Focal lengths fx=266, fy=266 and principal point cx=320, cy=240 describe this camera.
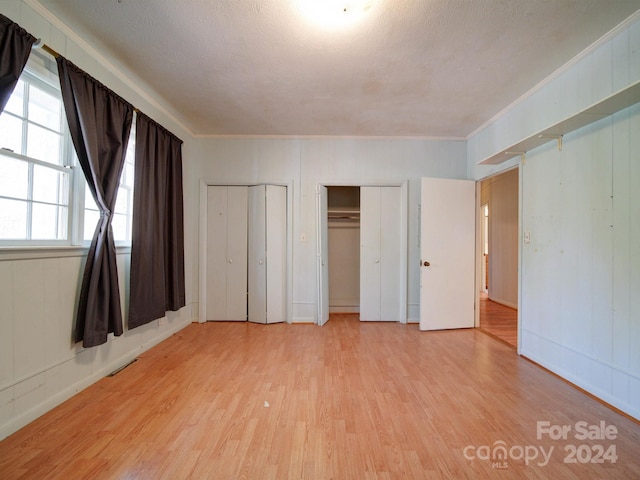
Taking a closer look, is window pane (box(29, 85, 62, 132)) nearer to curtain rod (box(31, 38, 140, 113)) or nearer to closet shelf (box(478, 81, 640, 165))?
curtain rod (box(31, 38, 140, 113))

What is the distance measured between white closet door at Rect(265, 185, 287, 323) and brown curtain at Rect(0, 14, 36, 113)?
2440mm

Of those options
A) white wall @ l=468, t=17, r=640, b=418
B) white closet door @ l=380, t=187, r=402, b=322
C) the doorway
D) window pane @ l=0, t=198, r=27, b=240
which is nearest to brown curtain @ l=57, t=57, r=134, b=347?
window pane @ l=0, t=198, r=27, b=240

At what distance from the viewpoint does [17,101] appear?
1693 millimetres

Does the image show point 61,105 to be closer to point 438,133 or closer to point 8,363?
point 8,363

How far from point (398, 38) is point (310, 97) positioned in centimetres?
107

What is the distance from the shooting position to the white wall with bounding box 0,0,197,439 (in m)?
1.58

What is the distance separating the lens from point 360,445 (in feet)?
4.93

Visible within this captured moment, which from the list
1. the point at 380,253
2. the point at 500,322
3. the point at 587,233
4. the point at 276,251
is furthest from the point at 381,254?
the point at 587,233

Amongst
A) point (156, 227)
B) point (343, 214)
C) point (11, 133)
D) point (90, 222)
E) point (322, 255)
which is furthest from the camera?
point (343, 214)

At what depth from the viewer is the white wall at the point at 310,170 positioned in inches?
150

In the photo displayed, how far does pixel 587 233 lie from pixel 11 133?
13.5 ft

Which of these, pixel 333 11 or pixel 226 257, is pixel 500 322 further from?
pixel 333 11

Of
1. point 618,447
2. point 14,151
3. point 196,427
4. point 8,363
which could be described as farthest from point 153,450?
point 618,447

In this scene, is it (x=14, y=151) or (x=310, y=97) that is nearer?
(x=14, y=151)
